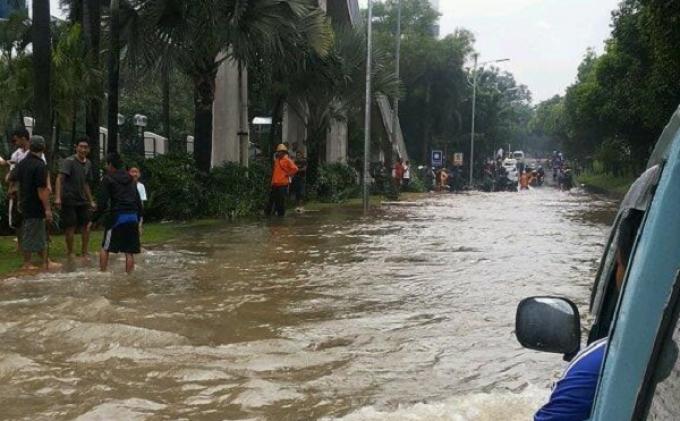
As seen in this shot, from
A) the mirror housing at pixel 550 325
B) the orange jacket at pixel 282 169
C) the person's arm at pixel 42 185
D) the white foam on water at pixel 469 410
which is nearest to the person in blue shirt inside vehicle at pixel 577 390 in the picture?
the mirror housing at pixel 550 325

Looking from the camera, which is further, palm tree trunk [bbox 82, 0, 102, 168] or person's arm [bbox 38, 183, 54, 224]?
palm tree trunk [bbox 82, 0, 102, 168]

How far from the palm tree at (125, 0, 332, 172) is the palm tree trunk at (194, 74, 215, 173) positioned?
0.02 meters

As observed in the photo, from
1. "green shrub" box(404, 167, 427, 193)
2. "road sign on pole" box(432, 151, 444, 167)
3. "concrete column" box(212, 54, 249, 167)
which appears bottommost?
"green shrub" box(404, 167, 427, 193)

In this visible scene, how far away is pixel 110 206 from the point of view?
9211 millimetres

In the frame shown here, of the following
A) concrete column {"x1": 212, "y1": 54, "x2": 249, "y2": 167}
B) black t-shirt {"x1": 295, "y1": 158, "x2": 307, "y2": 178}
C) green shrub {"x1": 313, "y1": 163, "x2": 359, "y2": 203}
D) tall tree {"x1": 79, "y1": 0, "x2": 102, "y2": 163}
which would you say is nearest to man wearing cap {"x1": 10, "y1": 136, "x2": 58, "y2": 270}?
tall tree {"x1": 79, "y1": 0, "x2": 102, "y2": 163}

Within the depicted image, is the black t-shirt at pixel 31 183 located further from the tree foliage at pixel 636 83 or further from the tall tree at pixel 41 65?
the tree foliage at pixel 636 83

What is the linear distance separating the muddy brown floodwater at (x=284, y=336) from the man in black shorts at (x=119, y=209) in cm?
44

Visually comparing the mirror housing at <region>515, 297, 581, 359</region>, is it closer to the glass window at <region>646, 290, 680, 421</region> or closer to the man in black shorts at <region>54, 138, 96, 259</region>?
the glass window at <region>646, 290, 680, 421</region>

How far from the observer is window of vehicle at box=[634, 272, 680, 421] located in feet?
4.28

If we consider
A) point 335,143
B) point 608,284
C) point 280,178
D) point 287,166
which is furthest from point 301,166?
point 608,284

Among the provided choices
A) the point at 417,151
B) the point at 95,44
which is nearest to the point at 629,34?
the point at 95,44

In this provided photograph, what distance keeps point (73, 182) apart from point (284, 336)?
486cm

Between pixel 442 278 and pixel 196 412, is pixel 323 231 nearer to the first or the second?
pixel 442 278

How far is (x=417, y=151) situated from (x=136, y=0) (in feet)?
138
